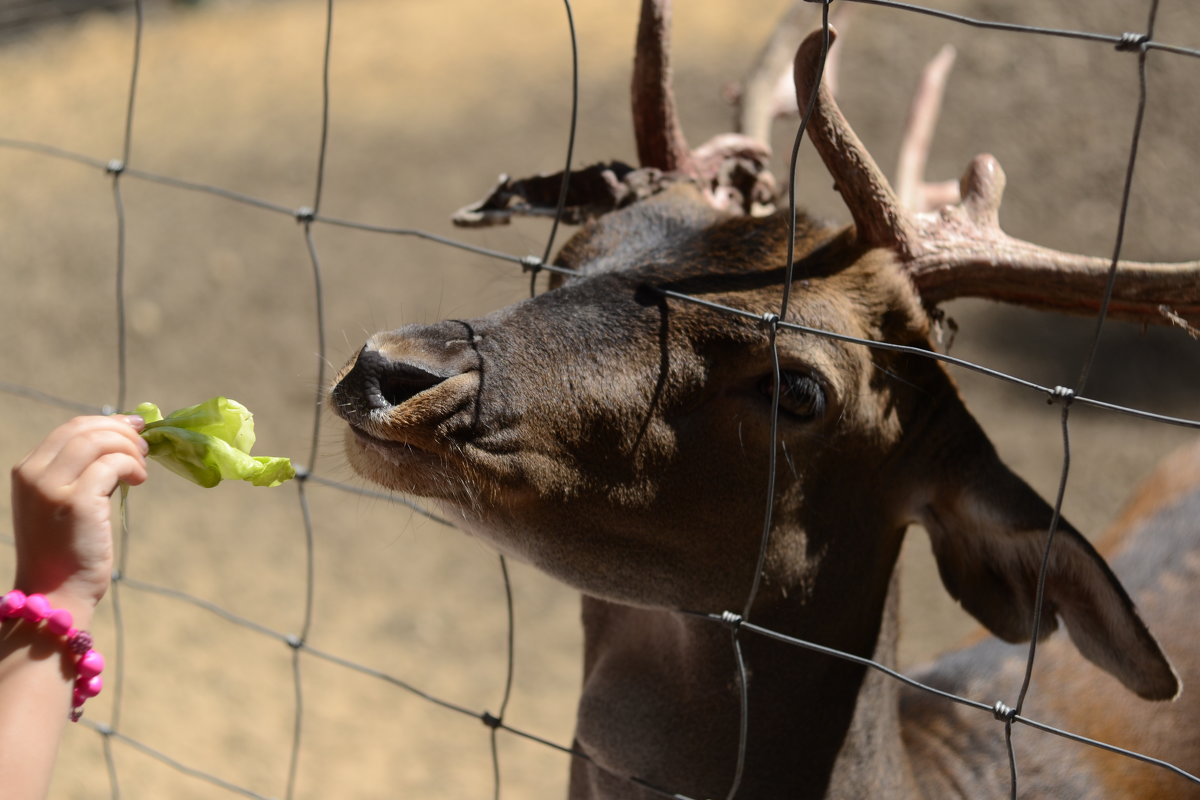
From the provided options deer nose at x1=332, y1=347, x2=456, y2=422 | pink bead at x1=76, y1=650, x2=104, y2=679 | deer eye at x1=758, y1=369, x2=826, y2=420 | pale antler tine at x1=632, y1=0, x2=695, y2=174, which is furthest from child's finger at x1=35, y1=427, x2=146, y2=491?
pale antler tine at x1=632, y1=0, x2=695, y2=174

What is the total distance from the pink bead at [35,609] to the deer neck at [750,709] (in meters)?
1.04

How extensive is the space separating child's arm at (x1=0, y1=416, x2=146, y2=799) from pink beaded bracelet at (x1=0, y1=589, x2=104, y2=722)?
0.01 m

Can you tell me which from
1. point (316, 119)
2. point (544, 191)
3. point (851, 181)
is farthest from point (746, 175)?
point (316, 119)

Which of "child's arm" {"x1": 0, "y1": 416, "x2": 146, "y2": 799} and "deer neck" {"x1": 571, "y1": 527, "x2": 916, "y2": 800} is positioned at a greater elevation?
"child's arm" {"x1": 0, "y1": 416, "x2": 146, "y2": 799}

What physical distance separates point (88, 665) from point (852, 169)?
1.32 meters

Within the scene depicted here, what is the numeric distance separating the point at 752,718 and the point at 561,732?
2.33 metres

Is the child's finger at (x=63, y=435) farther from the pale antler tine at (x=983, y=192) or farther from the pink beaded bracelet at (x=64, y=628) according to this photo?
the pale antler tine at (x=983, y=192)

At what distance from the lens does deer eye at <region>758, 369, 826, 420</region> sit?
2.03 meters

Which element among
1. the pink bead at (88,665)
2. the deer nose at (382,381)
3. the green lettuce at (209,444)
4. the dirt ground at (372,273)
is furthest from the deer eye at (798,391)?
the pink bead at (88,665)

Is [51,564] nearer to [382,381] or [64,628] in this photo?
[64,628]

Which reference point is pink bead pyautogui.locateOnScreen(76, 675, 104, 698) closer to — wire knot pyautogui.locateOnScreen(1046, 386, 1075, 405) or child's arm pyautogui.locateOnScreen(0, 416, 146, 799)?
child's arm pyautogui.locateOnScreen(0, 416, 146, 799)

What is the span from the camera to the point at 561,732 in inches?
174

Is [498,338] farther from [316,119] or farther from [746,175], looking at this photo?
[316,119]

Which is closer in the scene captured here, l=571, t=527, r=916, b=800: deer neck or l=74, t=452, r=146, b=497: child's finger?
l=74, t=452, r=146, b=497: child's finger
